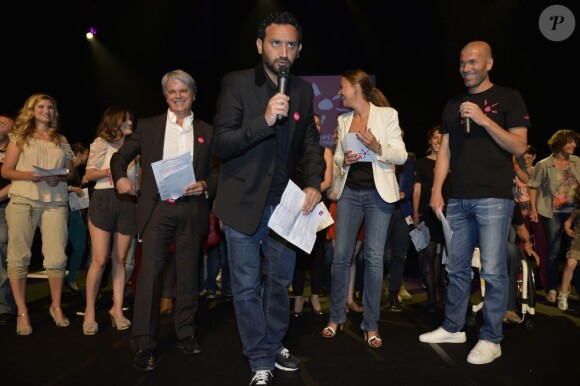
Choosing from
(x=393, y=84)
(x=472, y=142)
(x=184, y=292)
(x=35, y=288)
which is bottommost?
(x=35, y=288)

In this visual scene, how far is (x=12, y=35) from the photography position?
6.82 m

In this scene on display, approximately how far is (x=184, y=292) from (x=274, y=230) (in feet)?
3.80

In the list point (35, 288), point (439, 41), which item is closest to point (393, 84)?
point (439, 41)

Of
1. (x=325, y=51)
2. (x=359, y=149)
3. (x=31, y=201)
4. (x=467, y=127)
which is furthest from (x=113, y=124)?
(x=325, y=51)

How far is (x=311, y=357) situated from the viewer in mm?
3076

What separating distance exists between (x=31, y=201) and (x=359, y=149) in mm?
2511

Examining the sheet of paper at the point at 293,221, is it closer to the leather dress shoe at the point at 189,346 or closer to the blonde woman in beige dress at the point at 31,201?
the leather dress shoe at the point at 189,346

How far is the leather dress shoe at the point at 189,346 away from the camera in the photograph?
3.12 meters

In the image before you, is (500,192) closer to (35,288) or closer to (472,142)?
(472,142)

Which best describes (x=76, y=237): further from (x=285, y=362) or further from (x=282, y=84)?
(x=282, y=84)

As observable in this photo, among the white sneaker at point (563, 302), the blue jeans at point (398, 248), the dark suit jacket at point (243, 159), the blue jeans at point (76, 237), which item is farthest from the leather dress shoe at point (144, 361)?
the white sneaker at point (563, 302)

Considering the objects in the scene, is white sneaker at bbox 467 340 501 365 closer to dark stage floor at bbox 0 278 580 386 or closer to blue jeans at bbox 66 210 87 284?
dark stage floor at bbox 0 278 580 386

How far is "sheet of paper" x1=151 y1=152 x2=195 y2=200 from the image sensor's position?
9.41 feet

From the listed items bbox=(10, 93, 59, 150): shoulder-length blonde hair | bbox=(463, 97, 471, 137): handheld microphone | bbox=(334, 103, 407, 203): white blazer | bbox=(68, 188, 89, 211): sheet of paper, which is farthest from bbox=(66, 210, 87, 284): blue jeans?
bbox=(463, 97, 471, 137): handheld microphone
